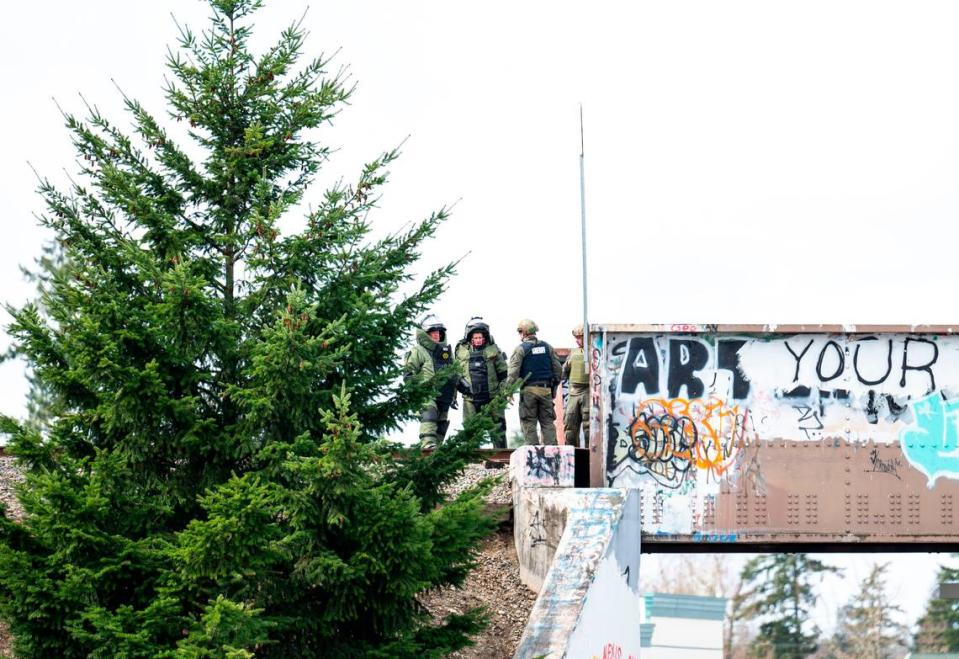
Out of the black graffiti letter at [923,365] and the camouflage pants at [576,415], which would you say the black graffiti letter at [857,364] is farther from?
the camouflage pants at [576,415]

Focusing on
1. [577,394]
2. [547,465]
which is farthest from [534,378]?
[547,465]

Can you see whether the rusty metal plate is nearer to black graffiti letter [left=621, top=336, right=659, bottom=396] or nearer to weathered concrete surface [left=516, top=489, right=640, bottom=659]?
black graffiti letter [left=621, top=336, right=659, bottom=396]

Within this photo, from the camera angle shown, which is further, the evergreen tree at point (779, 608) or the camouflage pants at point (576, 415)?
the evergreen tree at point (779, 608)

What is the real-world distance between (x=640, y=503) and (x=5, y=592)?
19.2 feet

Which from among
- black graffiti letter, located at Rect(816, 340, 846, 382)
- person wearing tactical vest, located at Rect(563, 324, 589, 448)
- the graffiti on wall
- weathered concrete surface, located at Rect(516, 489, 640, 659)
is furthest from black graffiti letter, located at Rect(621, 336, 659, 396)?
person wearing tactical vest, located at Rect(563, 324, 589, 448)

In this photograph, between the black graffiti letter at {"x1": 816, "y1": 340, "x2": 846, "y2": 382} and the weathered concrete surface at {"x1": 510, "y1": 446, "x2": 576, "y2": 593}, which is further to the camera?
the black graffiti letter at {"x1": 816, "y1": 340, "x2": 846, "y2": 382}

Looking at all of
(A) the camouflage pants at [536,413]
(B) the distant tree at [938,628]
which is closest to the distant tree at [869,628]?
(B) the distant tree at [938,628]

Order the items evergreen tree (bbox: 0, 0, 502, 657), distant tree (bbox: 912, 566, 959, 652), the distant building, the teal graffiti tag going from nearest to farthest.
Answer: evergreen tree (bbox: 0, 0, 502, 657)
the teal graffiti tag
distant tree (bbox: 912, 566, 959, 652)
the distant building

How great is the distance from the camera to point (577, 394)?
48.0 feet

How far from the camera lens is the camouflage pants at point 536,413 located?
1520cm

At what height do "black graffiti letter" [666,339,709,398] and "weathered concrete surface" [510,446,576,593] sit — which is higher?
"black graffiti letter" [666,339,709,398]

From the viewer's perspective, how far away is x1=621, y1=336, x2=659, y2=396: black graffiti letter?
12289 mm

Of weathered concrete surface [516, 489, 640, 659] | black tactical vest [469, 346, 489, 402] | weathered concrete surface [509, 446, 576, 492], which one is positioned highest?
black tactical vest [469, 346, 489, 402]

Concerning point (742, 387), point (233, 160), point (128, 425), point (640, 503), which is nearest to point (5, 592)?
point (128, 425)
